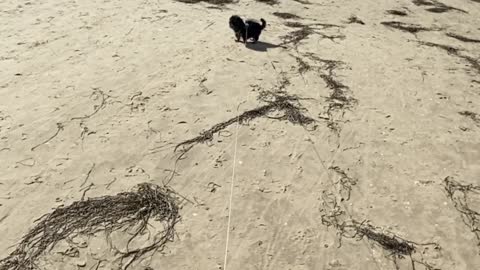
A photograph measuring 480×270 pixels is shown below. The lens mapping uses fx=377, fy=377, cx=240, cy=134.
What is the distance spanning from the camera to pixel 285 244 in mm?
3508

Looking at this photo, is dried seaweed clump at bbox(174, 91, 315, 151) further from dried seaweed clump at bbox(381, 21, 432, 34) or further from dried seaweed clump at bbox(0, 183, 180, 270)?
dried seaweed clump at bbox(381, 21, 432, 34)

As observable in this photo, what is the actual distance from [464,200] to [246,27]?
490cm

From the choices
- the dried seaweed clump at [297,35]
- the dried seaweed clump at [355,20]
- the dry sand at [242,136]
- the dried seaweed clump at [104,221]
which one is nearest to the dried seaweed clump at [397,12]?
the dried seaweed clump at [355,20]

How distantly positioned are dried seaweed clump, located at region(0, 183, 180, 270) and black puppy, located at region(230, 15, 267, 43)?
14.5 feet

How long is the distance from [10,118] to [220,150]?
275cm

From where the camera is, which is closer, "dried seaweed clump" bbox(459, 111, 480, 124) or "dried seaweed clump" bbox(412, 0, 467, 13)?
"dried seaweed clump" bbox(459, 111, 480, 124)

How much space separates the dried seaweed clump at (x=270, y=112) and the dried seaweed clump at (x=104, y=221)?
0.98m

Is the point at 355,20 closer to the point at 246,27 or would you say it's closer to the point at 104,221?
the point at 246,27

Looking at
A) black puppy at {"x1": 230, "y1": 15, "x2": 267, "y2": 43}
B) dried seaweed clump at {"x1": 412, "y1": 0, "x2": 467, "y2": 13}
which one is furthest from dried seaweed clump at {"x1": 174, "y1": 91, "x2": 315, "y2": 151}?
dried seaweed clump at {"x1": 412, "y1": 0, "x2": 467, "y2": 13}

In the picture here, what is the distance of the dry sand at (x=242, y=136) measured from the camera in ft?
11.6

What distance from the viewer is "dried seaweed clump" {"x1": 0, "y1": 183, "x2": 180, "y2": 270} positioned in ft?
10.6

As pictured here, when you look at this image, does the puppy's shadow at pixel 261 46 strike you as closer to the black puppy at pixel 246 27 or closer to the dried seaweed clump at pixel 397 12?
the black puppy at pixel 246 27

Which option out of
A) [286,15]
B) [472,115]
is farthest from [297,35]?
[472,115]

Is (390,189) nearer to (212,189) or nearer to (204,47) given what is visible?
(212,189)
